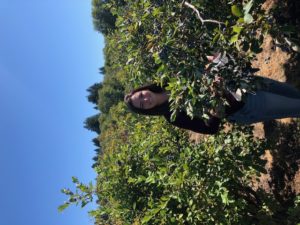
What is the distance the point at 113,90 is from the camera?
36.8 m

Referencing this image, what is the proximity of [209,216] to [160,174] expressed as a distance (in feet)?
3.29

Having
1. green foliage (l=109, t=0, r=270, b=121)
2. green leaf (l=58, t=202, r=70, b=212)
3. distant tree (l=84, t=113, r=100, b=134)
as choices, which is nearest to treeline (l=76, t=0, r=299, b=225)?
green foliage (l=109, t=0, r=270, b=121)

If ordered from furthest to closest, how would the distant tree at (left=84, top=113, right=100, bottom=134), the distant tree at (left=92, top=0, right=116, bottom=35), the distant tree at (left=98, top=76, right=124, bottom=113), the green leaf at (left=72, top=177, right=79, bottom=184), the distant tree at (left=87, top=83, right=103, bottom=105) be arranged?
1. the distant tree at (left=84, top=113, right=100, bottom=134)
2. the distant tree at (left=87, top=83, right=103, bottom=105)
3. the distant tree at (left=92, top=0, right=116, bottom=35)
4. the distant tree at (left=98, top=76, right=124, bottom=113)
5. the green leaf at (left=72, top=177, right=79, bottom=184)

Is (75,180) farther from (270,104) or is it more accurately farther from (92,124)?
(92,124)

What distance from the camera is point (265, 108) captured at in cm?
495

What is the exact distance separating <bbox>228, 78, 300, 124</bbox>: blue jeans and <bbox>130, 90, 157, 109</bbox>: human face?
1.07 metres

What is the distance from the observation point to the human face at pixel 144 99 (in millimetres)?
4973

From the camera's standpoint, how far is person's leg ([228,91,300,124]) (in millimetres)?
4830

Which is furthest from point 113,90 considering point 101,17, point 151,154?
point 151,154

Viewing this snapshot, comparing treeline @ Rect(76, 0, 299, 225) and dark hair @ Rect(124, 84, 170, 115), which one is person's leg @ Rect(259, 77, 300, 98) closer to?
treeline @ Rect(76, 0, 299, 225)

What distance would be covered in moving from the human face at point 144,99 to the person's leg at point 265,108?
3.50 ft

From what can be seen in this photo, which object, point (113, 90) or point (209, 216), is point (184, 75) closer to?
point (209, 216)

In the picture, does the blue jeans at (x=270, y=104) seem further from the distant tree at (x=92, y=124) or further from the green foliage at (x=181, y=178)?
the distant tree at (x=92, y=124)

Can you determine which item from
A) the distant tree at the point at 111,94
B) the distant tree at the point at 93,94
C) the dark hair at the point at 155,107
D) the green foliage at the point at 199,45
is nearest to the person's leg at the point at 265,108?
the green foliage at the point at 199,45
